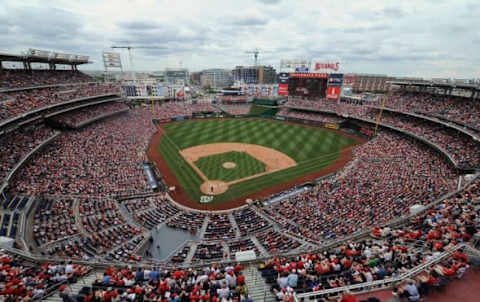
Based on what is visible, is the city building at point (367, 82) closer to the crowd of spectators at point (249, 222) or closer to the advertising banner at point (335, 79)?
the advertising banner at point (335, 79)

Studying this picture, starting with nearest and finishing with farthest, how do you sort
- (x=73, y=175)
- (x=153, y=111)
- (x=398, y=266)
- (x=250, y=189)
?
(x=398, y=266) → (x=73, y=175) → (x=250, y=189) → (x=153, y=111)

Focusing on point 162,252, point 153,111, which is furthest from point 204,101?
point 162,252

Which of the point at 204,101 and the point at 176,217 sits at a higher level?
the point at 204,101

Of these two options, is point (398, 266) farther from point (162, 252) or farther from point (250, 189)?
point (250, 189)

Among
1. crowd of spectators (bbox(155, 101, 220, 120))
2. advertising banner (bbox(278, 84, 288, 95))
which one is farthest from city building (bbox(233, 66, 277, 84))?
advertising banner (bbox(278, 84, 288, 95))

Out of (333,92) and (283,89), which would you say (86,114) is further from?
(333,92)

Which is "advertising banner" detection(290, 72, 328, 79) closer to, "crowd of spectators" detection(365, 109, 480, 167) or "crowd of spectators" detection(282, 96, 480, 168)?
"crowd of spectators" detection(282, 96, 480, 168)

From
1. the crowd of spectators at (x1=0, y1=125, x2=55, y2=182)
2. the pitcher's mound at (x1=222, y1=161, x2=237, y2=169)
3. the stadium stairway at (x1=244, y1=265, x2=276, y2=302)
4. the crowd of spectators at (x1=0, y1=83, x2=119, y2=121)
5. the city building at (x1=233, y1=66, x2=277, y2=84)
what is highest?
the city building at (x1=233, y1=66, x2=277, y2=84)
